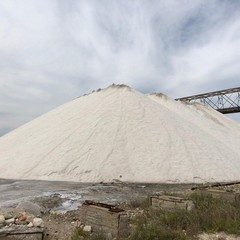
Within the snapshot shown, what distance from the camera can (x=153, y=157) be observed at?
15.8 m

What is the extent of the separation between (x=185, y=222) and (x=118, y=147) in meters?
10.3

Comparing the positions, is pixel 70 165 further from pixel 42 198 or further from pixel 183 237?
pixel 183 237

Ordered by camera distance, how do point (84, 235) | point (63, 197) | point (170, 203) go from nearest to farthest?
point (84, 235)
point (170, 203)
point (63, 197)

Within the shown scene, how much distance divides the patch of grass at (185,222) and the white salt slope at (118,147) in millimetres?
7822

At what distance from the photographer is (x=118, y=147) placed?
16.2m

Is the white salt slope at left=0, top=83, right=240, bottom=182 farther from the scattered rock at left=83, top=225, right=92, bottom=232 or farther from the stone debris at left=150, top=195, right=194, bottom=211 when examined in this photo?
the scattered rock at left=83, top=225, right=92, bottom=232

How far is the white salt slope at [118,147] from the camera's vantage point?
48.7 feet

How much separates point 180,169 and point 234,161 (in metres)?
4.02

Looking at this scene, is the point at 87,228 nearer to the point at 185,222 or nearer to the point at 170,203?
the point at 185,222

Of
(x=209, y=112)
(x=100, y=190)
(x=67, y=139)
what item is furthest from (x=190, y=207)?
(x=209, y=112)

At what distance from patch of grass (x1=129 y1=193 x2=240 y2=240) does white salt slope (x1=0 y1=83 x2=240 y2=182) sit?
7822 millimetres

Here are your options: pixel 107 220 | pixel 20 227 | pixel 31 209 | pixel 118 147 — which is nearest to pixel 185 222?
pixel 107 220

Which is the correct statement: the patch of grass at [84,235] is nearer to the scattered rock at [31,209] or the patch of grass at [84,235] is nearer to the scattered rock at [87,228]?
the scattered rock at [87,228]

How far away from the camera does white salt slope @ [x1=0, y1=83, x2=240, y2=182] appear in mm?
14852
